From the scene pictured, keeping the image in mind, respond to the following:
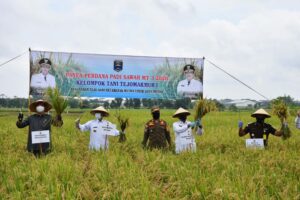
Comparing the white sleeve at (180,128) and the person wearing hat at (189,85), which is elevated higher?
the person wearing hat at (189,85)

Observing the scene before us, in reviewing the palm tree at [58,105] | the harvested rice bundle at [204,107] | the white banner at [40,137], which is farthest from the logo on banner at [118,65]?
the white banner at [40,137]

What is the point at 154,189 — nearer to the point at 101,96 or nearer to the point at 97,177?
the point at 97,177

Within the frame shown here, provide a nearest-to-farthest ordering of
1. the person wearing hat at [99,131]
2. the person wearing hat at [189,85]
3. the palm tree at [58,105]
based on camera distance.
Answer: the person wearing hat at [99,131]
the palm tree at [58,105]
the person wearing hat at [189,85]

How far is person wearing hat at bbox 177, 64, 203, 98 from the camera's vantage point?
15.3 metres

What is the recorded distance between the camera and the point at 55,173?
5.73 m

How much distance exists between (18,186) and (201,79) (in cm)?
1080

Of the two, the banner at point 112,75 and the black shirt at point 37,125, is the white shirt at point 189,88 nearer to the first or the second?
the banner at point 112,75

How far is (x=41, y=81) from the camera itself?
14789 mm

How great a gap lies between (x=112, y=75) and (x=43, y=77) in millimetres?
2385

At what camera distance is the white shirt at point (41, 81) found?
48.1ft

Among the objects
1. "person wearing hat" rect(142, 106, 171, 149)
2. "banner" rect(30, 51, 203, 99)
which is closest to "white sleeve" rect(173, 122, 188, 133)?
"person wearing hat" rect(142, 106, 171, 149)

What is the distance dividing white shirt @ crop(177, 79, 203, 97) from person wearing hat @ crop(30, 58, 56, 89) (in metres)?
4.50

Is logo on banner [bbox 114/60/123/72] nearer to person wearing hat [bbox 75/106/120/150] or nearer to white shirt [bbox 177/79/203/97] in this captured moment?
white shirt [bbox 177/79/203/97]

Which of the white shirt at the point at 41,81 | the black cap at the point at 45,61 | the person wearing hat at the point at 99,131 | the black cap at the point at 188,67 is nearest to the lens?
the person wearing hat at the point at 99,131
